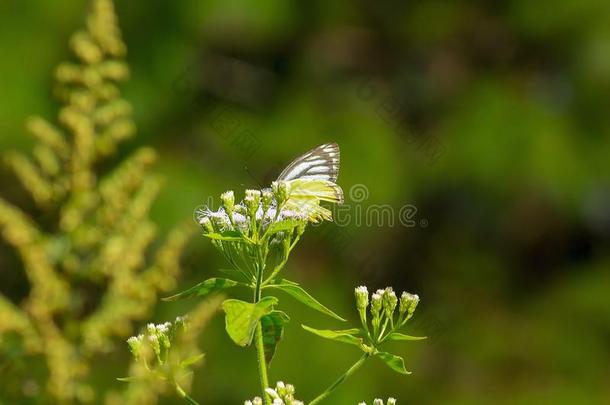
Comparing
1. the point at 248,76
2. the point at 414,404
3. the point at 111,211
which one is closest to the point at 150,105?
the point at 248,76

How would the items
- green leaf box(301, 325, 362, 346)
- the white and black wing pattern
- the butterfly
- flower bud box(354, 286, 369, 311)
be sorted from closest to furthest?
green leaf box(301, 325, 362, 346)
flower bud box(354, 286, 369, 311)
the butterfly
the white and black wing pattern

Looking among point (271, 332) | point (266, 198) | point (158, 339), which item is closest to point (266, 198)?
point (266, 198)

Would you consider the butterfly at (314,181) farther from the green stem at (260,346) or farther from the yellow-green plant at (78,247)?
the yellow-green plant at (78,247)

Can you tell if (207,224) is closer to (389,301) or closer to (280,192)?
(280,192)

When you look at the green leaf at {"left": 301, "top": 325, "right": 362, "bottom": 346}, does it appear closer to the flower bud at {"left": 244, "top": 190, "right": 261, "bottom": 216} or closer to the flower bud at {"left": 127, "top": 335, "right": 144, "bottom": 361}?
the flower bud at {"left": 244, "top": 190, "right": 261, "bottom": 216}

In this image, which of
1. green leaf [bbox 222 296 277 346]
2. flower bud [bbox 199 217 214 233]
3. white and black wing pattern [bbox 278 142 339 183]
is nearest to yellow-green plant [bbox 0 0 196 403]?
white and black wing pattern [bbox 278 142 339 183]
